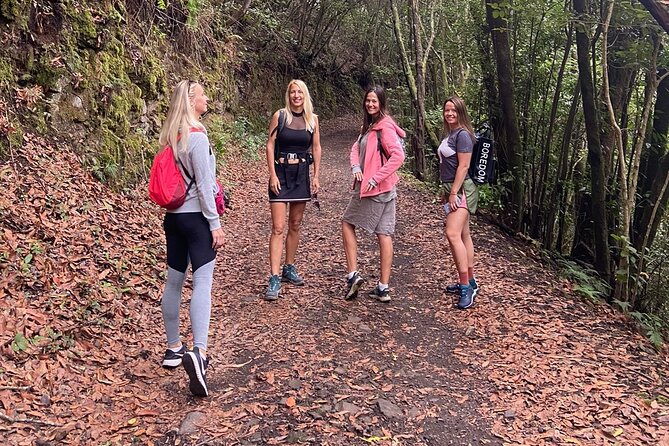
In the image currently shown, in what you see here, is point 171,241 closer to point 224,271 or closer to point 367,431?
point 367,431

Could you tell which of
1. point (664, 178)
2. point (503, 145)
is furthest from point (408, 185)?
point (664, 178)

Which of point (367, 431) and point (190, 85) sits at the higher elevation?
point (190, 85)

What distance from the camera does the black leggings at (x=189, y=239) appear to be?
11.9ft

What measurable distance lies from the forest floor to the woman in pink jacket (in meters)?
0.54

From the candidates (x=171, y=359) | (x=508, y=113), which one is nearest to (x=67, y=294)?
(x=171, y=359)

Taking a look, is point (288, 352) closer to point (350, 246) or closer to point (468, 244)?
point (350, 246)

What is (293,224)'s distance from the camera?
221 inches

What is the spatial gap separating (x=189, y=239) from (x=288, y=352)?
136 centimetres

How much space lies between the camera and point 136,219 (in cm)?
667

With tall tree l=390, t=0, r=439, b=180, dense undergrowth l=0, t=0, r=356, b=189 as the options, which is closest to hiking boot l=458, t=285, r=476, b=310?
dense undergrowth l=0, t=0, r=356, b=189

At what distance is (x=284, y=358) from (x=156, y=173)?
5.94ft

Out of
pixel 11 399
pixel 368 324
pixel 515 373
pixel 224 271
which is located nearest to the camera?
pixel 11 399

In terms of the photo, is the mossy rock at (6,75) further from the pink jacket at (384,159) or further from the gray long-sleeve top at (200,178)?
the pink jacket at (384,159)

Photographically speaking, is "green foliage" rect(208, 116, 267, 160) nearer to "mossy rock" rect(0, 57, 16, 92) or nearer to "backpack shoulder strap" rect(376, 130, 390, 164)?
"mossy rock" rect(0, 57, 16, 92)
